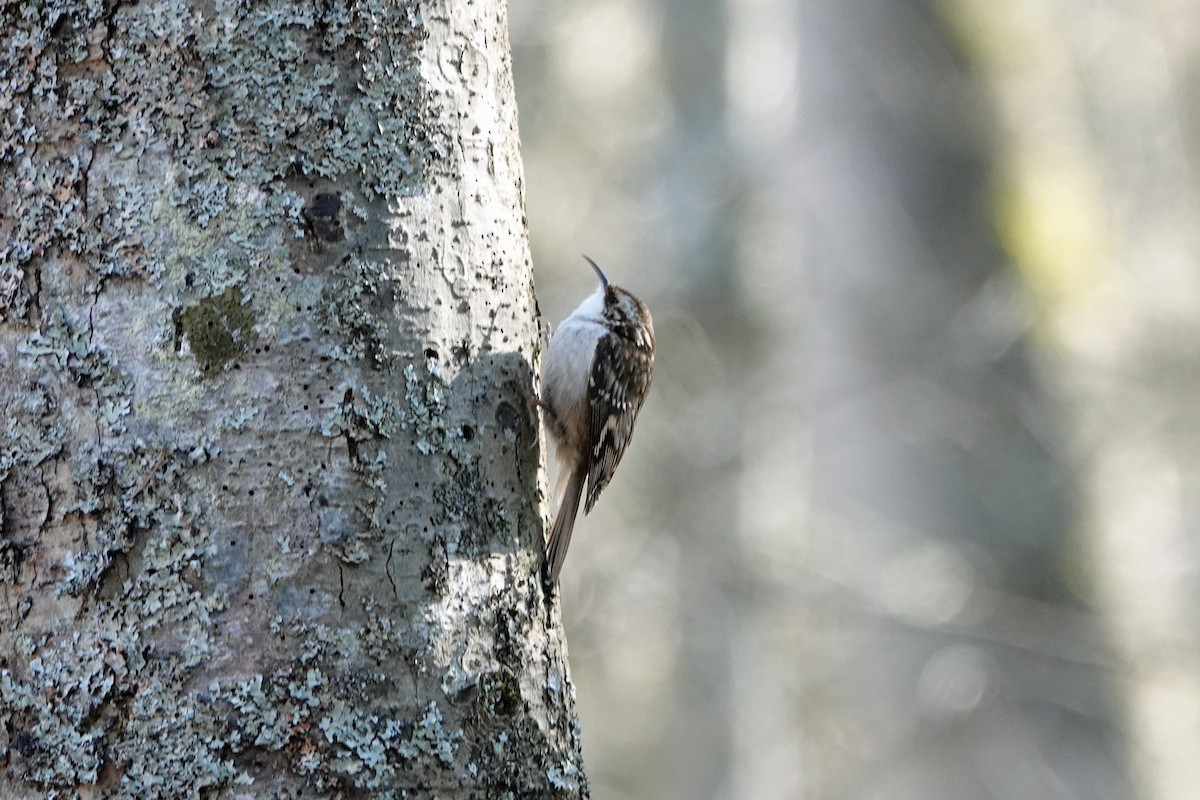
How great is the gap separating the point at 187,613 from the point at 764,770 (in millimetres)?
4567

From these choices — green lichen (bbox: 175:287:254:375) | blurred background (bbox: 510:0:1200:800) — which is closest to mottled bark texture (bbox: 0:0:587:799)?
green lichen (bbox: 175:287:254:375)

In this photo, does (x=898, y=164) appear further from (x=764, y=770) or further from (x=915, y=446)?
(x=764, y=770)

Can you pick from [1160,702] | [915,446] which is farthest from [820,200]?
[1160,702]

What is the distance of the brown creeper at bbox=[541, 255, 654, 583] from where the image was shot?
3.05m

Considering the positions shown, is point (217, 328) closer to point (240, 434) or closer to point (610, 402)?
point (240, 434)

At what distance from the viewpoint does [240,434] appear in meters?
1.49

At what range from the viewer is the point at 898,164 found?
474 cm

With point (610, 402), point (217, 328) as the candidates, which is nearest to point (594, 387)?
point (610, 402)

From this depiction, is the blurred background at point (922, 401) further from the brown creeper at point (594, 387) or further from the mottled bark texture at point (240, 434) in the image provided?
the mottled bark texture at point (240, 434)

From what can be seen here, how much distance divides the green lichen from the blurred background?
3540 mm

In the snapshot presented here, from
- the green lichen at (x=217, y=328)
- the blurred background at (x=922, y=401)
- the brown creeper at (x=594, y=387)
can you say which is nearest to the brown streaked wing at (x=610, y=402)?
the brown creeper at (x=594, y=387)

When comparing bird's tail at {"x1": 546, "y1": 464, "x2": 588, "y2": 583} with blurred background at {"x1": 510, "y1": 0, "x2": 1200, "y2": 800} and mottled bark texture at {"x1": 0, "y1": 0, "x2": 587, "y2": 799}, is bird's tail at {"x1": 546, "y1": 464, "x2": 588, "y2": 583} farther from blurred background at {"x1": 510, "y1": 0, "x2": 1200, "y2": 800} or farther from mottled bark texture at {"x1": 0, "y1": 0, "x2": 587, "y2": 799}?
blurred background at {"x1": 510, "y1": 0, "x2": 1200, "y2": 800}

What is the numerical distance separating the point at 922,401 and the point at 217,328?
3.66m

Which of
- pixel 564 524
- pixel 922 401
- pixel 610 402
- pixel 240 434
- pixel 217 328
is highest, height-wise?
pixel 922 401
